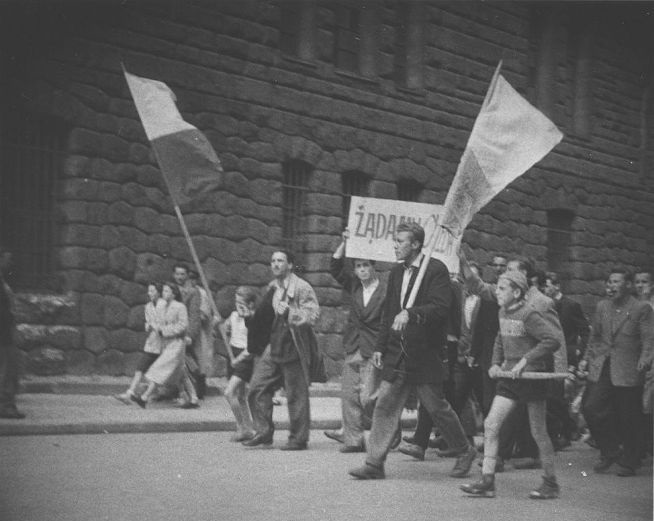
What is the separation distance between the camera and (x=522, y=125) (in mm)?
8406

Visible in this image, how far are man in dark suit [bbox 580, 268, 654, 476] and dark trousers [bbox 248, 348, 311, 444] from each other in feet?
8.62

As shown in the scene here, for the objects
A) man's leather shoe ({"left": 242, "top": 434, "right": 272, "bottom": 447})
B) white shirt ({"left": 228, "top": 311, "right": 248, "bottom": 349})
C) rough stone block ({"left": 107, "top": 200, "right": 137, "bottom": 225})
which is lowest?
man's leather shoe ({"left": 242, "top": 434, "right": 272, "bottom": 447})

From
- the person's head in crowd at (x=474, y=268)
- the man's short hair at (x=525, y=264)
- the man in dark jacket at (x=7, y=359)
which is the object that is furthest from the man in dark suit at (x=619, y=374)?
the man in dark jacket at (x=7, y=359)

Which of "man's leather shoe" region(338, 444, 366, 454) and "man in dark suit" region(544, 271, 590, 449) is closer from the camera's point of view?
"man's leather shoe" region(338, 444, 366, 454)

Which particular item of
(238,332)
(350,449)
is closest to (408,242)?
(350,449)

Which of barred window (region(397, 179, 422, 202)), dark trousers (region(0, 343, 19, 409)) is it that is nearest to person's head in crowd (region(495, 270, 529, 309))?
dark trousers (region(0, 343, 19, 409))

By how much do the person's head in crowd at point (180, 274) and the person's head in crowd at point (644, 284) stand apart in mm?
6240

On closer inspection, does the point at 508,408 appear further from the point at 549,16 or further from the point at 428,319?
the point at 549,16

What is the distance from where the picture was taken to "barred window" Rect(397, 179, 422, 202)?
1973 centimetres

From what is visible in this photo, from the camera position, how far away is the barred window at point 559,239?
80.5 ft

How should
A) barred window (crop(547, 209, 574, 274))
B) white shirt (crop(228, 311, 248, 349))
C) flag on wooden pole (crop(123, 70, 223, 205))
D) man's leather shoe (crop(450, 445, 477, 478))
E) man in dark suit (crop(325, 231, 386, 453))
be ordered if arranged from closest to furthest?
man's leather shoe (crop(450, 445, 477, 478)) → man in dark suit (crop(325, 231, 386, 453)) → flag on wooden pole (crop(123, 70, 223, 205)) → white shirt (crop(228, 311, 248, 349)) → barred window (crop(547, 209, 574, 274))

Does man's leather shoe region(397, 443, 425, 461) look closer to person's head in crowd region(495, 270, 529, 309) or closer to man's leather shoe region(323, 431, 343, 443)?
man's leather shoe region(323, 431, 343, 443)

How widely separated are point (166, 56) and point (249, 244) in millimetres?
3155

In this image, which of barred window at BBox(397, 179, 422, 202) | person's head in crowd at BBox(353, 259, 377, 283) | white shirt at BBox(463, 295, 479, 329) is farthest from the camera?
barred window at BBox(397, 179, 422, 202)
